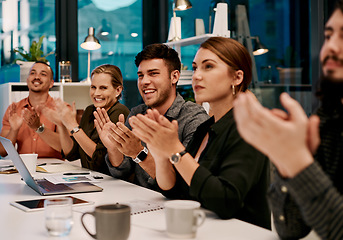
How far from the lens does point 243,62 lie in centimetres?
165

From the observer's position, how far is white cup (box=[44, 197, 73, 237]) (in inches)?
42.9

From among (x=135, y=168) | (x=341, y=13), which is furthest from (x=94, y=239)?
(x=135, y=168)

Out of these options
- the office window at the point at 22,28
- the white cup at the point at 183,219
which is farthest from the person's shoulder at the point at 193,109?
the office window at the point at 22,28

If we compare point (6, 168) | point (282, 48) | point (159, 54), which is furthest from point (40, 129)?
point (282, 48)

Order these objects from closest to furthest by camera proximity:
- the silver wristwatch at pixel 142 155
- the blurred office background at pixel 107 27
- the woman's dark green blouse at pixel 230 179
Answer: the woman's dark green blouse at pixel 230 179, the silver wristwatch at pixel 142 155, the blurred office background at pixel 107 27

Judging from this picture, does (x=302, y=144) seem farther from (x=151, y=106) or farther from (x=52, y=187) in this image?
(x=151, y=106)

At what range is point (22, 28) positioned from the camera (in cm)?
462

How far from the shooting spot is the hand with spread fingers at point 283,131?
724 mm

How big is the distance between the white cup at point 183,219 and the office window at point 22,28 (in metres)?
3.97

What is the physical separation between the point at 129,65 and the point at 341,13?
13.8 feet

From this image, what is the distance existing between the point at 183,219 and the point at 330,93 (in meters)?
0.49

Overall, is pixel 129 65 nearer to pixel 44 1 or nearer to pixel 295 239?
pixel 44 1

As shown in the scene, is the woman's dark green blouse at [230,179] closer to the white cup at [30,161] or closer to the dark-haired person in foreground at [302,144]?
the dark-haired person in foreground at [302,144]

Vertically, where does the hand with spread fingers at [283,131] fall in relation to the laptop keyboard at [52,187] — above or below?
above
